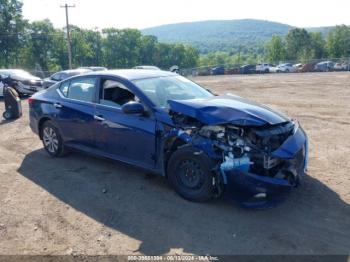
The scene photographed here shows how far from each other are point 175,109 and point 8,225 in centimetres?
248

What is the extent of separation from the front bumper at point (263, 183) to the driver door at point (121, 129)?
4.08 feet

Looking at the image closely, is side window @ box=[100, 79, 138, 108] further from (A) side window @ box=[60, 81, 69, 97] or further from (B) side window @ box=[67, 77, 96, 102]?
(A) side window @ box=[60, 81, 69, 97]

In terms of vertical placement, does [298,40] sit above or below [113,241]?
above

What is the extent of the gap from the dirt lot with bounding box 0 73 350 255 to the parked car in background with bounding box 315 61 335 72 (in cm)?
4463

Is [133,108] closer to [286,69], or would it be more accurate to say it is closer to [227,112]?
[227,112]

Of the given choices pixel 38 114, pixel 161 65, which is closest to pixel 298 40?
pixel 161 65

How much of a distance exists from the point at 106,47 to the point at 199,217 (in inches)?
3918

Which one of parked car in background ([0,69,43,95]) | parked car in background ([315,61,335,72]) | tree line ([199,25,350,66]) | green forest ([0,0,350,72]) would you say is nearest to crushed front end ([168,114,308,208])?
parked car in background ([0,69,43,95])

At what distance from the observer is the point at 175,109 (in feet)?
15.6

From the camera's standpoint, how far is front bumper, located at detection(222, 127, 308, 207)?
4199 mm

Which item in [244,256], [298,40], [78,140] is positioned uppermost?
[298,40]

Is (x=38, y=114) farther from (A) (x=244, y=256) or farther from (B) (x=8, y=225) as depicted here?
(A) (x=244, y=256)

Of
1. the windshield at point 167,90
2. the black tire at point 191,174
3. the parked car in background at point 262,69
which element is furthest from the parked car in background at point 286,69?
the black tire at point 191,174

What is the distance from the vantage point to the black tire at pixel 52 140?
6.60 meters
